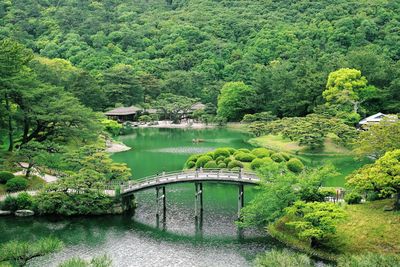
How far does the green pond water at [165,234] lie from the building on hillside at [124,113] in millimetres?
42340

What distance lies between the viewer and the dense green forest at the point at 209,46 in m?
70.5

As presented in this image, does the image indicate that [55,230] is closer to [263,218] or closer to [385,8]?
[263,218]

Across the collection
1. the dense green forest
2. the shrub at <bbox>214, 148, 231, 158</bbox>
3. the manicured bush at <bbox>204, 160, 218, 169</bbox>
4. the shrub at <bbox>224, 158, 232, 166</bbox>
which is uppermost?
the dense green forest

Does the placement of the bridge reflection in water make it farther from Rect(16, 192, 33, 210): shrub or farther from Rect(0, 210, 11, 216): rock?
Rect(0, 210, 11, 216): rock

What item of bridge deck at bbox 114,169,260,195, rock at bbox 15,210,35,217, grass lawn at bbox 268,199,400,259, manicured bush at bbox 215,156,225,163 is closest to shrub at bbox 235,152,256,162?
manicured bush at bbox 215,156,225,163

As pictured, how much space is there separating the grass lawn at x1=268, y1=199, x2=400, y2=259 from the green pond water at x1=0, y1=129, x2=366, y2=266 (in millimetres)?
1064

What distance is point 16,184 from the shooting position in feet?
113

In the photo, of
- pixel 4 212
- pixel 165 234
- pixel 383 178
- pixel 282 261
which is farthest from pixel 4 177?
pixel 383 178

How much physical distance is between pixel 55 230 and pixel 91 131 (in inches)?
530

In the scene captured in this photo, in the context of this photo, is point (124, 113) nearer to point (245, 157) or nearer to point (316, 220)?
point (245, 157)

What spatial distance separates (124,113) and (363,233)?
192 ft

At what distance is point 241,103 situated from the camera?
77.6 meters

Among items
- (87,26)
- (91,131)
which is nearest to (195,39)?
(87,26)

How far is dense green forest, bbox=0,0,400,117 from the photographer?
7050 centimetres
